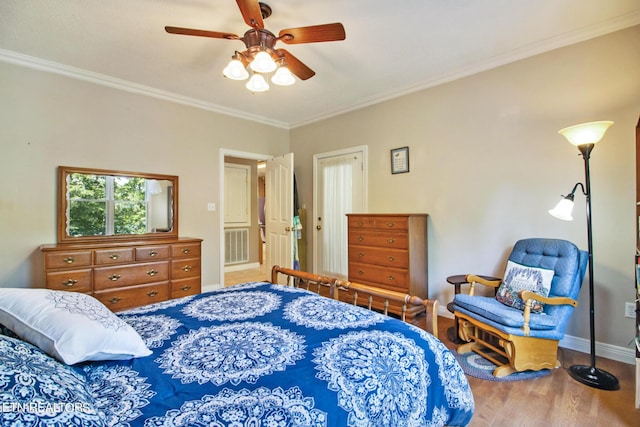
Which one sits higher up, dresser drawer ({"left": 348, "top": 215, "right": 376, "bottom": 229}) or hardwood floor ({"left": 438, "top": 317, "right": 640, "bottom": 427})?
dresser drawer ({"left": 348, "top": 215, "right": 376, "bottom": 229})

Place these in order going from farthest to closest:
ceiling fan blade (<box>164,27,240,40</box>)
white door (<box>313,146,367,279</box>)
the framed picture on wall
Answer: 1. white door (<box>313,146,367,279</box>)
2. the framed picture on wall
3. ceiling fan blade (<box>164,27,240,40</box>)

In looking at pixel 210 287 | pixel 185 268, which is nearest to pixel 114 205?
pixel 185 268

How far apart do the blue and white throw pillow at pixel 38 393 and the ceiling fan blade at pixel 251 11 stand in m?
1.81

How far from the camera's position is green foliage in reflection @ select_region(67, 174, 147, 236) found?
3.24 m

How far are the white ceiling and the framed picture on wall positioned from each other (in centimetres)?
68

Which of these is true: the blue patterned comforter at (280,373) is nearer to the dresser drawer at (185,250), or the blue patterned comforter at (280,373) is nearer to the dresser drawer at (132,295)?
the dresser drawer at (132,295)

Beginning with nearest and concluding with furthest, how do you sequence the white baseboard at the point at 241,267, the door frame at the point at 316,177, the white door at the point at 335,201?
the door frame at the point at 316,177 < the white door at the point at 335,201 < the white baseboard at the point at 241,267

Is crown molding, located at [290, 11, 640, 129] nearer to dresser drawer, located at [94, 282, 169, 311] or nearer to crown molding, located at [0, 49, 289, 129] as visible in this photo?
crown molding, located at [0, 49, 289, 129]

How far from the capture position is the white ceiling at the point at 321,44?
7.28 feet

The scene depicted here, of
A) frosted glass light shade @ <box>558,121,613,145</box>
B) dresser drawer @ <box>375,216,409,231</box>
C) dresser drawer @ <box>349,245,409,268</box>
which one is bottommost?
dresser drawer @ <box>349,245,409,268</box>

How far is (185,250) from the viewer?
352 centimetres

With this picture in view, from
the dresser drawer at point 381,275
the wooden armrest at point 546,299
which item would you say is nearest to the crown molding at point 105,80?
the dresser drawer at point 381,275

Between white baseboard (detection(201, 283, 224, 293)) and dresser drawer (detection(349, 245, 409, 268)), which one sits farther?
white baseboard (detection(201, 283, 224, 293))

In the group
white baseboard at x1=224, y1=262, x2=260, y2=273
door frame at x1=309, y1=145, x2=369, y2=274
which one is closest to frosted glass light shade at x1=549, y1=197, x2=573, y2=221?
door frame at x1=309, y1=145, x2=369, y2=274
